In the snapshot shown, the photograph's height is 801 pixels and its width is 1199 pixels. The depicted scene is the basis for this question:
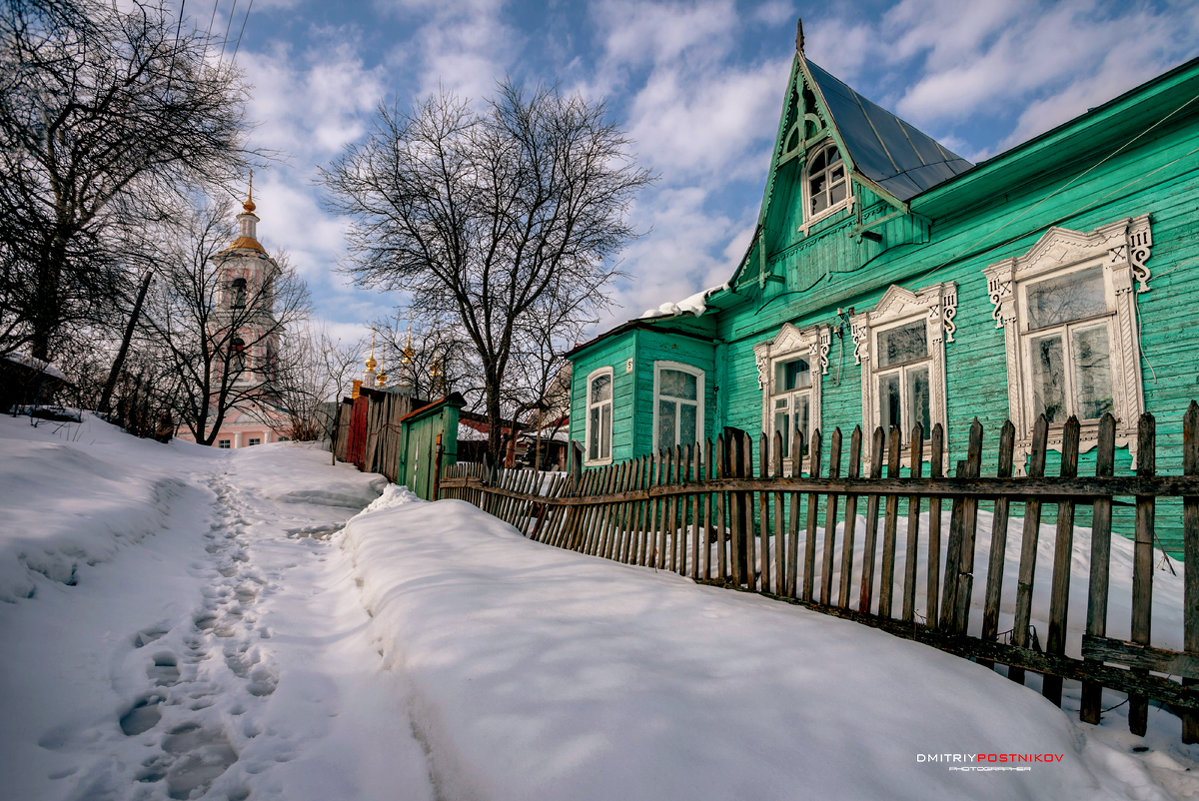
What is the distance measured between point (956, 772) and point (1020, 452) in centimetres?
518

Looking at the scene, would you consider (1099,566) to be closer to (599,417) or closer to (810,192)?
(810,192)

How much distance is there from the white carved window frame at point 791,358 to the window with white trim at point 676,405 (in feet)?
4.52

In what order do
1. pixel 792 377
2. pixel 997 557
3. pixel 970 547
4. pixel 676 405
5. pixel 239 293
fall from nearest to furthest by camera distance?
pixel 997 557 → pixel 970 547 → pixel 792 377 → pixel 676 405 → pixel 239 293

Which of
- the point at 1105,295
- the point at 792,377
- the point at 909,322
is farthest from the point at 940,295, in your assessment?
the point at 792,377

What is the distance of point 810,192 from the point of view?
894 cm

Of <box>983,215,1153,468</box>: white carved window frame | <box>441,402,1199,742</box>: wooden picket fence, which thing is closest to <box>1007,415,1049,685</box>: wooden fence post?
<box>441,402,1199,742</box>: wooden picket fence

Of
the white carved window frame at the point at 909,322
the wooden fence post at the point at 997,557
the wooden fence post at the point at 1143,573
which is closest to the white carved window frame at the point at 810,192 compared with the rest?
the white carved window frame at the point at 909,322

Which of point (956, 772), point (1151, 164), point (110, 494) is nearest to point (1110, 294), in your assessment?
point (1151, 164)

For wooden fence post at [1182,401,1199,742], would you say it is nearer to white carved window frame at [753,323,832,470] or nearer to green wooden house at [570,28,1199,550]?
green wooden house at [570,28,1199,550]

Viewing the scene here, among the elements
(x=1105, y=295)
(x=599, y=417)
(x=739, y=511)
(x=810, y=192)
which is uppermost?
(x=810, y=192)

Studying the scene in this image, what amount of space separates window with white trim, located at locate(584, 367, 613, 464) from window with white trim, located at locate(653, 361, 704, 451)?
1.17m

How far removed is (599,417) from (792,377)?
4111 mm

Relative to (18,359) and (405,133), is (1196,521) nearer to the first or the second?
(18,359)

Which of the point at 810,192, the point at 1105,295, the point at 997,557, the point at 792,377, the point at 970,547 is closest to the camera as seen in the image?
the point at 997,557
